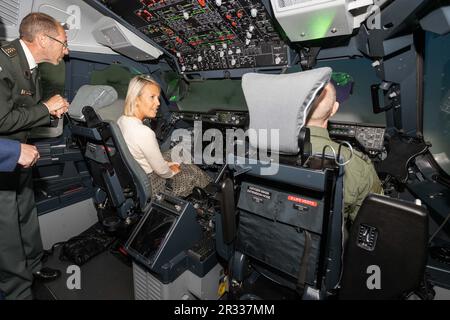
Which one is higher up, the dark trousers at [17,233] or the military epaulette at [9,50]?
the military epaulette at [9,50]

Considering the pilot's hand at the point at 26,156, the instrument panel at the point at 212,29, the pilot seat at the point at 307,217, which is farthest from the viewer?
the instrument panel at the point at 212,29

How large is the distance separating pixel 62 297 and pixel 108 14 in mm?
2874

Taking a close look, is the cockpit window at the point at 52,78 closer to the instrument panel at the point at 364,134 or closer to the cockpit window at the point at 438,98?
the instrument panel at the point at 364,134

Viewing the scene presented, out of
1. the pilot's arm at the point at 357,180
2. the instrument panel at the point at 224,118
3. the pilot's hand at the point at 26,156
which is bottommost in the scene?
the pilot's arm at the point at 357,180

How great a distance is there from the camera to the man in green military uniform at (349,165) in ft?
4.45

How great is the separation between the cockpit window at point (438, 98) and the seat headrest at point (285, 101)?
1.36m

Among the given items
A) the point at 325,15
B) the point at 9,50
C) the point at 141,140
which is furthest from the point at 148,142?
the point at 325,15

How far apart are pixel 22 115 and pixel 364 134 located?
8.13 feet

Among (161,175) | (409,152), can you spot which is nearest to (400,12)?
(409,152)

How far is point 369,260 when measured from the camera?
1.17 m

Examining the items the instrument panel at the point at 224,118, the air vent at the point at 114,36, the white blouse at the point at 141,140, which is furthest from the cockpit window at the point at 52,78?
the instrument panel at the point at 224,118

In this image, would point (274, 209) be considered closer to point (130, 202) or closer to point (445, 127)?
point (130, 202)

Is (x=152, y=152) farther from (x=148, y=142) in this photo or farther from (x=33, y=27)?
(x=33, y=27)

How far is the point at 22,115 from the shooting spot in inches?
63.9
